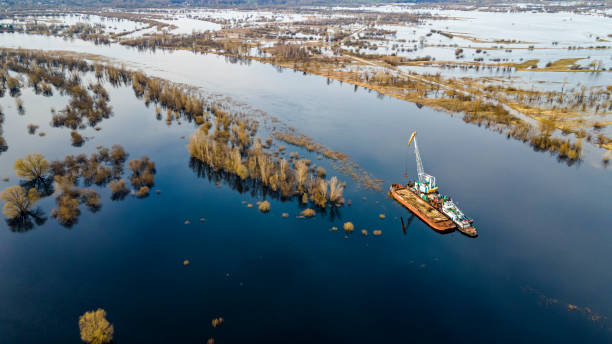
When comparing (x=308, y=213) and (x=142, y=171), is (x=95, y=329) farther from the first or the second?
(x=142, y=171)

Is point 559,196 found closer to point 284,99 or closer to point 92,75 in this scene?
point 284,99

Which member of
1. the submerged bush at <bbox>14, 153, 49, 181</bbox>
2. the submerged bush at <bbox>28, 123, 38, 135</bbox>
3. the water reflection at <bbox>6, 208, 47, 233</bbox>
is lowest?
the water reflection at <bbox>6, 208, 47, 233</bbox>

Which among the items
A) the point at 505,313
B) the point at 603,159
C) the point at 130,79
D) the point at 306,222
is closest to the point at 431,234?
the point at 505,313

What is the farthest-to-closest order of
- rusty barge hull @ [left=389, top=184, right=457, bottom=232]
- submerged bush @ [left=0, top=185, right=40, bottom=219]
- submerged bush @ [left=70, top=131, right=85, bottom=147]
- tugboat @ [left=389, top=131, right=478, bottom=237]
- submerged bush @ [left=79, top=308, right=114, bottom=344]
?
1. submerged bush @ [left=70, top=131, right=85, bottom=147]
2. submerged bush @ [left=0, top=185, right=40, bottom=219]
3. rusty barge hull @ [left=389, top=184, right=457, bottom=232]
4. tugboat @ [left=389, top=131, right=478, bottom=237]
5. submerged bush @ [left=79, top=308, right=114, bottom=344]

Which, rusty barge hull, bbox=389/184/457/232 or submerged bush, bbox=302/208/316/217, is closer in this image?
rusty barge hull, bbox=389/184/457/232

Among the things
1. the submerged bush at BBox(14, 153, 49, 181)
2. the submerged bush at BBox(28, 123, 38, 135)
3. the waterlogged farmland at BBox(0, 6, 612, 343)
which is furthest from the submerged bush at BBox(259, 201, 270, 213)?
the submerged bush at BBox(28, 123, 38, 135)

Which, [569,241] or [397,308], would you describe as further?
[569,241]

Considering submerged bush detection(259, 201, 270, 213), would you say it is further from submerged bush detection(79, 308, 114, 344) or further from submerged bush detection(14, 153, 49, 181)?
submerged bush detection(14, 153, 49, 181)
